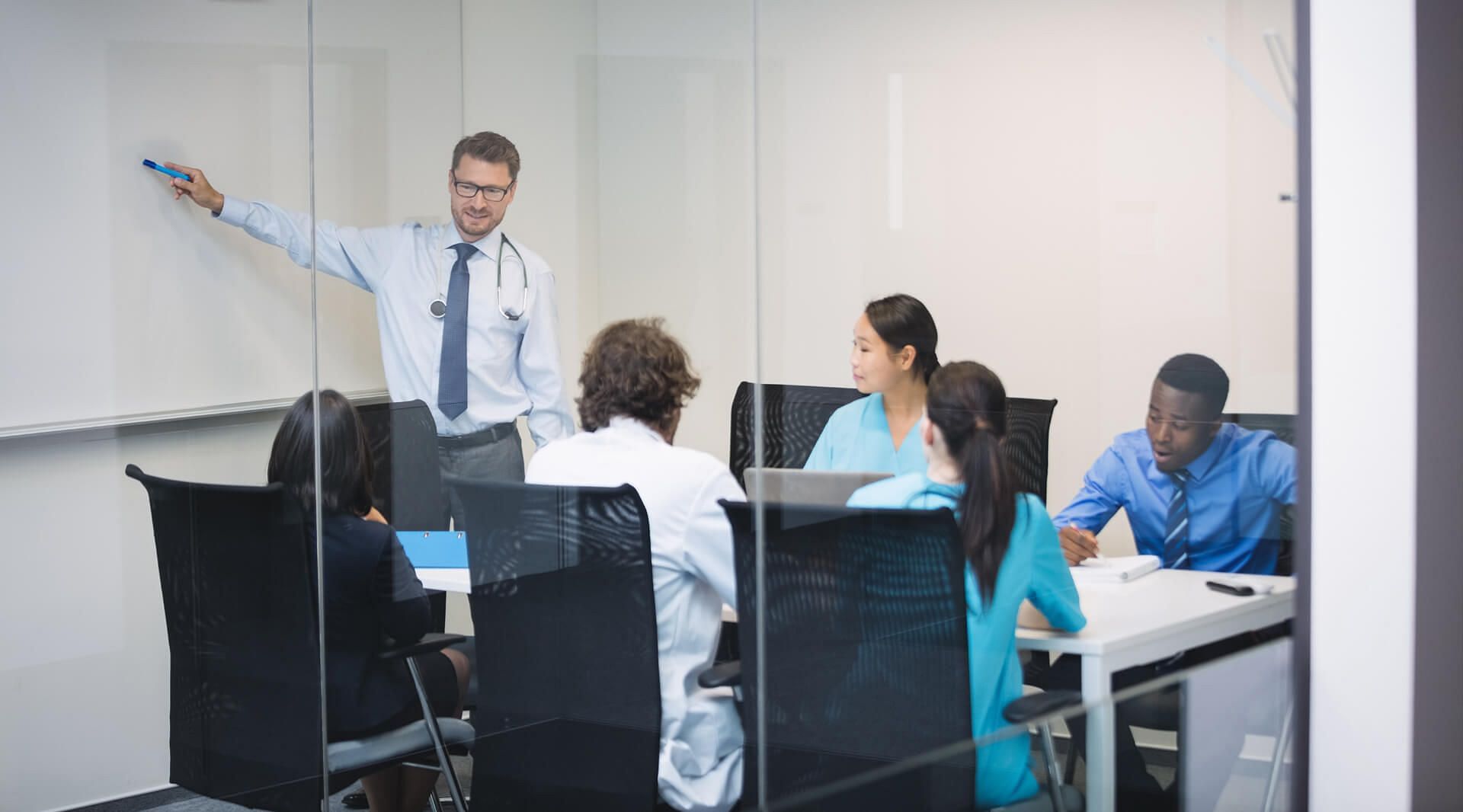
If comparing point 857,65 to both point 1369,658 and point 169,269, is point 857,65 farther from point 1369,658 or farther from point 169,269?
point 169,269

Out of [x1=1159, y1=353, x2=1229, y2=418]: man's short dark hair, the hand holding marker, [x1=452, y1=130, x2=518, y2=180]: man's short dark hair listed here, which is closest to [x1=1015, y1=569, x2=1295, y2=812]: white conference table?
[x1=1159, y1=353, x2=1229, y2=418]: man's short dark hair

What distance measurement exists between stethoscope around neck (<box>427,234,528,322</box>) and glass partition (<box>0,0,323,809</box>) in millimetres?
375

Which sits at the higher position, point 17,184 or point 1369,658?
point 17,184

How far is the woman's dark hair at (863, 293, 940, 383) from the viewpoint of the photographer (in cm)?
262

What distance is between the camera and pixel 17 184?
3223 millimetres

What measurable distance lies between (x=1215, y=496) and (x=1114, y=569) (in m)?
0.25

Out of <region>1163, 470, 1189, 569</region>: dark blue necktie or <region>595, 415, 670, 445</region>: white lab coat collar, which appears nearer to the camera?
<region>1163, 470, 1189, 569</region>: dark blue necktie

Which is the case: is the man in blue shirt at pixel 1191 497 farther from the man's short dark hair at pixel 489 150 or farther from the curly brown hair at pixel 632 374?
the man's short dark hair at pixel 489 150

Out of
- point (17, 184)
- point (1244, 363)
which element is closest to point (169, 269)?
point (17, 184)

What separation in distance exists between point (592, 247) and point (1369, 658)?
1.75 metres

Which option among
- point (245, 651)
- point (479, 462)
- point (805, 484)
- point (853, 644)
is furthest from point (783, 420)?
point (245, 651)

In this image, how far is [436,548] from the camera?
2922 millimetres

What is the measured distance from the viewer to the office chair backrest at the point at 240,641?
A: 3129 millimetres

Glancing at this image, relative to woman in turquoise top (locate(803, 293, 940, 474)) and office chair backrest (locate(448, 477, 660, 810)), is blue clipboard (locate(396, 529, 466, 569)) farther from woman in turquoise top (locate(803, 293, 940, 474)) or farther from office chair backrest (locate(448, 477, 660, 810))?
woman in turquoise top (locate(803, 293, 940, 474))
